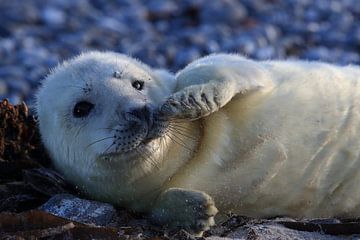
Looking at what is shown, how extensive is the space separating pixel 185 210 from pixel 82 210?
506 mm

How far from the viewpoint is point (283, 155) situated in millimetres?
3941

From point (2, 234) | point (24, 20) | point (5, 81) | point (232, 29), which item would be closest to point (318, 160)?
point (2, 234)

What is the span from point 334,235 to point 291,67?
1.07m

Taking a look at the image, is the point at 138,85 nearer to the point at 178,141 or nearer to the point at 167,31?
the point at 178,141

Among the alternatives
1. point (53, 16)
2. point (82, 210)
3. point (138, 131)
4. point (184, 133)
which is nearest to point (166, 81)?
point (184, 133)

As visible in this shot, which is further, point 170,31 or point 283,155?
point 170,31

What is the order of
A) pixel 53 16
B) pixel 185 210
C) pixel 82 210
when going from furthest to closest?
1. pixel 53 16
2. pixel 82 210
3. pixel 185 210

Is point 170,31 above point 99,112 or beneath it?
beneath

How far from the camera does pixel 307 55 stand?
32.0ft

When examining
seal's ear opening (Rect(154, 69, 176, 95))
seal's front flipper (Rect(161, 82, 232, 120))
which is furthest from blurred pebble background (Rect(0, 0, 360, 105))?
seal's front flipper (Rect(161, 82, 232, 120))

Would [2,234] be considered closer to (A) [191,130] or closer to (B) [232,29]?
(A) [191,130]

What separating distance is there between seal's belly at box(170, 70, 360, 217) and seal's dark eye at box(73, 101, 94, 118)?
54 cm

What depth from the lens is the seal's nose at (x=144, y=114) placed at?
3.57 meters

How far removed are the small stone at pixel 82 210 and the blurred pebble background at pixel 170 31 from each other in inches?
189
